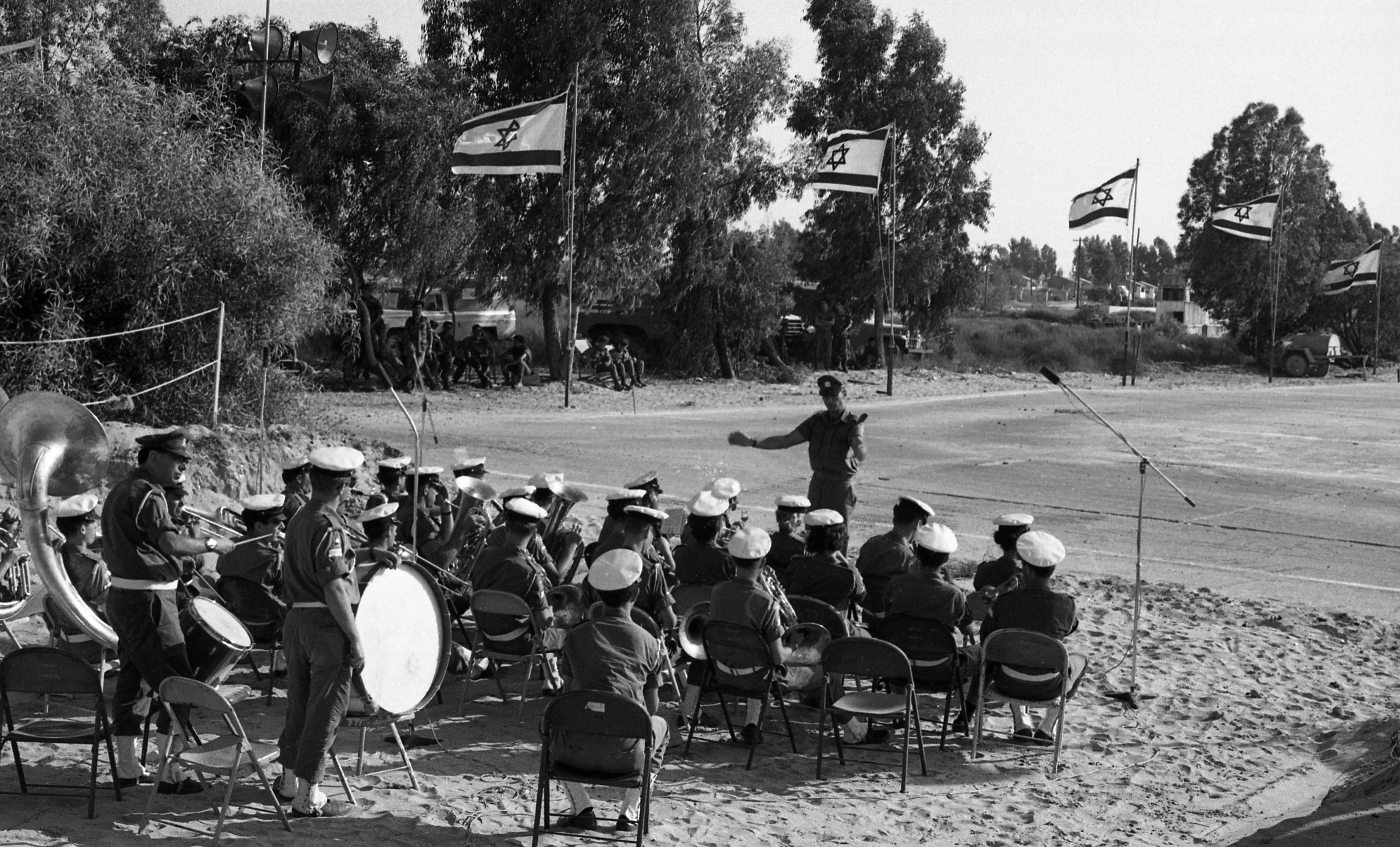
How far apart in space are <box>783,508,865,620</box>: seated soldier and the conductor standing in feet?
9.03

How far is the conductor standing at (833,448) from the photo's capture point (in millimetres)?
11016

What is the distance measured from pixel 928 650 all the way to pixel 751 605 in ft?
3.55

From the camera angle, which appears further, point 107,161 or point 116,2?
point 116,2

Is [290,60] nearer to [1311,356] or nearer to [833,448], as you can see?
[833,448]

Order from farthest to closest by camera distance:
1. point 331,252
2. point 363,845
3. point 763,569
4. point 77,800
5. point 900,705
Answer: point 331,252 → point 763,569 → point 900,705 → point 77,800 → point 363,845

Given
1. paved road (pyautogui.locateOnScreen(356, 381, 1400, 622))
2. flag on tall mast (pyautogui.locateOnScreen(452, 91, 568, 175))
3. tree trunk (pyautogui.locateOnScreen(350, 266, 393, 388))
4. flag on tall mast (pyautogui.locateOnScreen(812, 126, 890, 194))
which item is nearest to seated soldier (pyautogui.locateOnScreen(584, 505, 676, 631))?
paved road (pyautogui.locateOnScreen(356, 381, 1400, 622))

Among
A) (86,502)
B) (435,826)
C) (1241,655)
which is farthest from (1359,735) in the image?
(86,502)

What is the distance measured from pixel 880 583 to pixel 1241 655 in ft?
10.9

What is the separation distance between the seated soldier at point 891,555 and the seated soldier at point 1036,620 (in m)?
0.99

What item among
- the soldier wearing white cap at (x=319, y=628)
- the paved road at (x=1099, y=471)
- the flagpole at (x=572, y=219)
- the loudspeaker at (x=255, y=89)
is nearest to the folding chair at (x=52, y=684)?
the soldier wearing white cap at (x=319, y=628)

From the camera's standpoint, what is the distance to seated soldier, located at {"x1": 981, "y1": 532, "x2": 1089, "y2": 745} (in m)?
7.51

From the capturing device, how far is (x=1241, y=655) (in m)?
10.2

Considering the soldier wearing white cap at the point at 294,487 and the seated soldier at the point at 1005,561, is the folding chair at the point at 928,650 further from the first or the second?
the soldier wearing white cap at the point at 294,487

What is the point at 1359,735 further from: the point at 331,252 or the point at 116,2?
the point at 116,2
